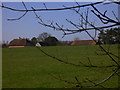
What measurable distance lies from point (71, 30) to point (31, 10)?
0.81 feet

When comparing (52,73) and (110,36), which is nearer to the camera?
(110,36)

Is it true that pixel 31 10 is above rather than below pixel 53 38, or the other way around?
above

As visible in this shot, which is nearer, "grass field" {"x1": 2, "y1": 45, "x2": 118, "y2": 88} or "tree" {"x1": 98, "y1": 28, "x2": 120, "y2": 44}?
"tree" {"x1": 98, "y1": 28, "x2": 120, "y2": 44}

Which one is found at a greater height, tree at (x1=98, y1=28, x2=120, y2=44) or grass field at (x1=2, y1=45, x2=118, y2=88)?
tree at (x1=98, y1=28, x2=120, y2=44)

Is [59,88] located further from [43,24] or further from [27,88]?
[43,24]

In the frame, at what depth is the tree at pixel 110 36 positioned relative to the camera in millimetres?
1264

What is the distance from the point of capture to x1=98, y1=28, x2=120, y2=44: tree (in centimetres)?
126

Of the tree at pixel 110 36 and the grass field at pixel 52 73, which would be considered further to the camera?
the grass field at pixel 52 73

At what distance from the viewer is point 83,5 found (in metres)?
1.09

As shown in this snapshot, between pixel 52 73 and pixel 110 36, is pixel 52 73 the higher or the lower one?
the lower one

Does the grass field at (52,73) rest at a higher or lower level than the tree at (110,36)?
lower

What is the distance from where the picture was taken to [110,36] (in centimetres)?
130

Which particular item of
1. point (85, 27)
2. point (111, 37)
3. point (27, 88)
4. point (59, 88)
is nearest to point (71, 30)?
point (85, 27)

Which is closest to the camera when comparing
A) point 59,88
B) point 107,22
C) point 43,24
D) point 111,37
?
point 107,22
